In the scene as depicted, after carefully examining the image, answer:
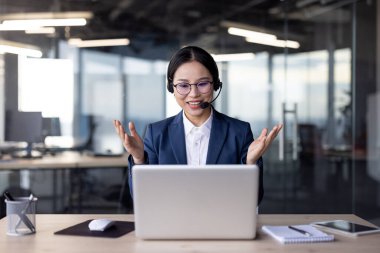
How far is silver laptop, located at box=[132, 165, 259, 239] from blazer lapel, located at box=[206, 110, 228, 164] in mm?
622

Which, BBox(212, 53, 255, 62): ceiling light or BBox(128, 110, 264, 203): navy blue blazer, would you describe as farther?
BBox(212, 53, 255, 62): ceiling light

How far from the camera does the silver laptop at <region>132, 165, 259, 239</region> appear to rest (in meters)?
1.76

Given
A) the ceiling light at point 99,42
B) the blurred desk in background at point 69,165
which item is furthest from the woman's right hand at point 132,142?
the ceiling light at point 99,42

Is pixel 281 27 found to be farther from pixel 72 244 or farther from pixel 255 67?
pixel 72 244

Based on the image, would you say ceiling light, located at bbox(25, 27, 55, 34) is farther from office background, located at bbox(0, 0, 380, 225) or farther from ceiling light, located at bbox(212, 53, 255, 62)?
ceiling light, located at bbox(212, 53, 255, 62)

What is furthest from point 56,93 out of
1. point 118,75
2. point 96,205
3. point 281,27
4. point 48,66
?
point 281,27

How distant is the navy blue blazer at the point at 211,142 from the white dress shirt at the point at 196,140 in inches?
1.3

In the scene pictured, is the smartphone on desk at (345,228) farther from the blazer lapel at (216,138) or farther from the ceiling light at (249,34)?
the ceiling light at (249,34)

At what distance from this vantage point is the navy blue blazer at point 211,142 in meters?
2.43

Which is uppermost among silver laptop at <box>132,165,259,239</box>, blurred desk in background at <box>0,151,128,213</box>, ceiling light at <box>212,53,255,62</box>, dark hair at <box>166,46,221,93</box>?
ceiling light at <box>212,53,255,62</box>

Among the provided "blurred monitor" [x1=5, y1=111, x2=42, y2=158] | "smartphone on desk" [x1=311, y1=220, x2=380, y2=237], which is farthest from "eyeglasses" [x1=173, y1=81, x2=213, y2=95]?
"blurred monitor" [x1=5, y1=111, x2=42, y2=158]

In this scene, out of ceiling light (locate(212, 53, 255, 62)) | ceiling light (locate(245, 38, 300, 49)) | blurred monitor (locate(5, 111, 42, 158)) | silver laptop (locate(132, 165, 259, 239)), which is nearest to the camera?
silver laptop (locate(132, 165, 259, 239))

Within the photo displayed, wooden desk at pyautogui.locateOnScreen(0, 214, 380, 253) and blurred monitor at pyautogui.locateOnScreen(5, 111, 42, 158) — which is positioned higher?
blurred monitor at pyautogui.locateOnScreen(5, 111, 42, 158)

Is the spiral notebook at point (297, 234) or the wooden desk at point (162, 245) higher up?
the spiral notebook at point (297, 234)
